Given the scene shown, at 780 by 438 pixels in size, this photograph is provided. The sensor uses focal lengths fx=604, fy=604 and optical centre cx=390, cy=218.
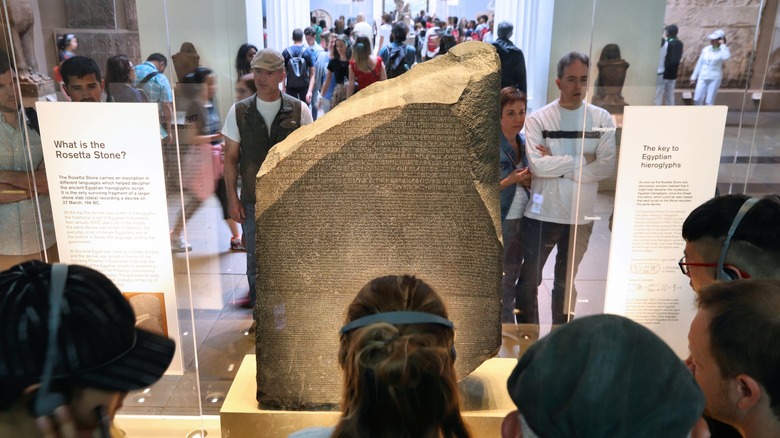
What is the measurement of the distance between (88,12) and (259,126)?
3.14ft

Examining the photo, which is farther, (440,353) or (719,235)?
(719,235)

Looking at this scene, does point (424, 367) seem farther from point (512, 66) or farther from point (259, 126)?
point (512, 66)

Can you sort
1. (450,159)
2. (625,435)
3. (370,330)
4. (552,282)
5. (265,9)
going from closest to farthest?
(625,435) → (370,330) → (450,159) → (265,9) → (552,282)

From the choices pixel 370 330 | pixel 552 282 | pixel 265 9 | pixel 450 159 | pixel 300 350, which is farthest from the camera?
pixel 552 282

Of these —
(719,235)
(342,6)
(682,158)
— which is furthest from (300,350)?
(342,6)

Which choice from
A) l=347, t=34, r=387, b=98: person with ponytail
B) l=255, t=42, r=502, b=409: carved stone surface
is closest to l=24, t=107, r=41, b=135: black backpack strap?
l=255, t=42, r=502, b=409: carved stone surface

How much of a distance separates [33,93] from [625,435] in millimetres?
2780

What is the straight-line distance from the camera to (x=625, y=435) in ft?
3.47

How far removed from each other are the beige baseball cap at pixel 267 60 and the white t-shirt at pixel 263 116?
17cm

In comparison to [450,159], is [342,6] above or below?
above

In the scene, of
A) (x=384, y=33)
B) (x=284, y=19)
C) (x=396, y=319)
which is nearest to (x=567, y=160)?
(x=384, y=33)

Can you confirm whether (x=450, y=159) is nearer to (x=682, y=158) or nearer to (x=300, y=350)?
(x=300, y=350)

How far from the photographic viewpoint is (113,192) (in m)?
2.71

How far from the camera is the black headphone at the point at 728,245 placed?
185 cm
